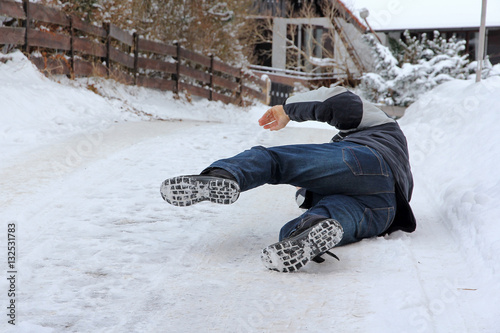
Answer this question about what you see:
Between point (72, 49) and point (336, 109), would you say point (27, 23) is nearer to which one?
point (72, 49)

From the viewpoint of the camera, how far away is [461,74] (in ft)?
41.7

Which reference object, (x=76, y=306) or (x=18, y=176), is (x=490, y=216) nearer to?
(x=76, y=306)

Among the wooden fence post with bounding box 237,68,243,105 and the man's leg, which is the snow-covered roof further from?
the man's leg

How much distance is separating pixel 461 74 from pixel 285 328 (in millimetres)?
12005

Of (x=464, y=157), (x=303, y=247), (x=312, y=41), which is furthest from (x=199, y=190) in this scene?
(x=312, y=41)

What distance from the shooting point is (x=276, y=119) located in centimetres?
329

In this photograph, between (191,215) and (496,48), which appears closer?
(191,215)

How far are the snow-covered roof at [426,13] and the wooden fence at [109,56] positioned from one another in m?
5.03

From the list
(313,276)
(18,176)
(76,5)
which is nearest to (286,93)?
(76,5)

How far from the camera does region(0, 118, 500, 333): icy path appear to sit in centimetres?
204

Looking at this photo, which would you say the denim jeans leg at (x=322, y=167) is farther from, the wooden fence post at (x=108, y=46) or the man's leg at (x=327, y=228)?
the wooden fence post at (x=108, y=46)

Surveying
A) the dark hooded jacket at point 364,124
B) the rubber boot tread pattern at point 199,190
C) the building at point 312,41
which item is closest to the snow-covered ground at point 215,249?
the dark hooded jacket at point 364,124

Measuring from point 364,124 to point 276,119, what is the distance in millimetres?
517

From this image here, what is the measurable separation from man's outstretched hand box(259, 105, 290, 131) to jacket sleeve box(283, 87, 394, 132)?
3 centimetres
